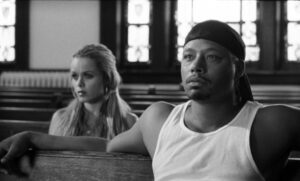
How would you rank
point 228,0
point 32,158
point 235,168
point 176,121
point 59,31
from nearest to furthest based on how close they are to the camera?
point 235,168, point 176,121, point 32,158, point 228,0, point 59,31

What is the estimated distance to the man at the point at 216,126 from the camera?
3.63 ft

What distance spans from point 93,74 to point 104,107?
165 millimetres

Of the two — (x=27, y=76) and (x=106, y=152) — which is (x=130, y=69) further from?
(x=106, y=152)

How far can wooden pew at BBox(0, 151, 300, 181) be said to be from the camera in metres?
1.26

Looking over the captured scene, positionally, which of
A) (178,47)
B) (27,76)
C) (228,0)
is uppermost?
(228,0)

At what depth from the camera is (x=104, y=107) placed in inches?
89.0

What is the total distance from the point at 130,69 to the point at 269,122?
24.4ft

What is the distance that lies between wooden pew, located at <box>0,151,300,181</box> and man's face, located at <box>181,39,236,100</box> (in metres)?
0.23

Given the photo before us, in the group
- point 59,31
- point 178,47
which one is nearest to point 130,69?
point 178,47

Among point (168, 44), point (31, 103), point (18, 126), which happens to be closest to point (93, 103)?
point (18, 126)

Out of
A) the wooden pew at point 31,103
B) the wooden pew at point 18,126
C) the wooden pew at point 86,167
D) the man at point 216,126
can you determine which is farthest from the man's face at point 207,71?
the wooden pew at point 31,103

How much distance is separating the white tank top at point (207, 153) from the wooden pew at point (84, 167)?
0.08 metres

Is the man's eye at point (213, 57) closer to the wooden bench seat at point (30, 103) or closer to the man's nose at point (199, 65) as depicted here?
the man's nose at point (199, 65)

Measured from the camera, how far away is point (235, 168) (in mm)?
1099
